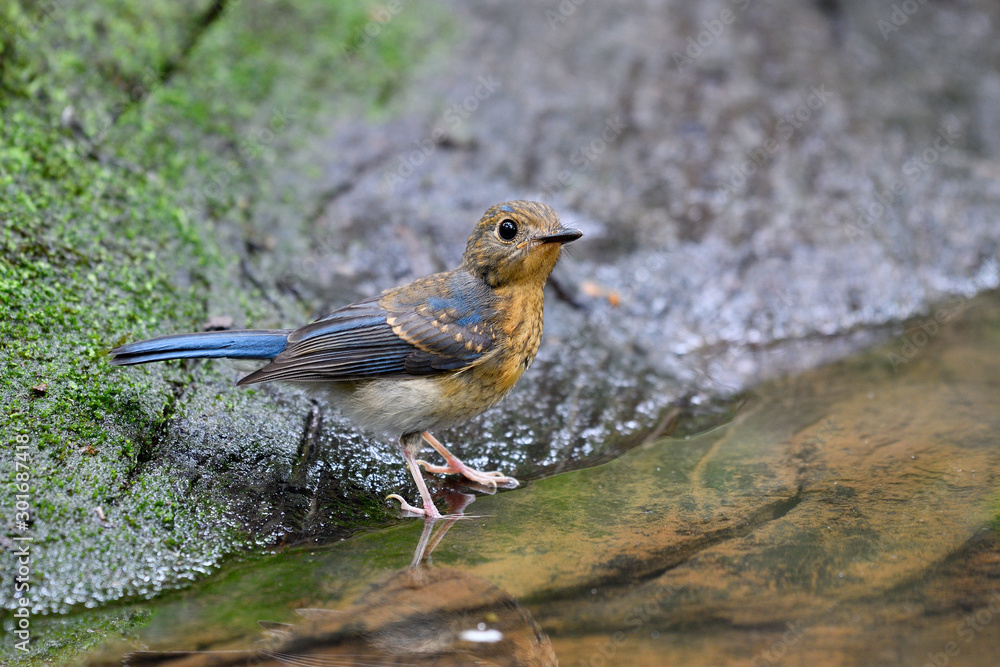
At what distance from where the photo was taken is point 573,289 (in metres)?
5.63

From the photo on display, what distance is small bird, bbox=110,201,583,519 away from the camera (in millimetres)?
3871

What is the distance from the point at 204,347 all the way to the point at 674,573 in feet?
7.05

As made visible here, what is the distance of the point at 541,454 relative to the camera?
14.1 ft

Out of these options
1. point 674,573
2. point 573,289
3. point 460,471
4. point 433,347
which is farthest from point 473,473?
point 573,289

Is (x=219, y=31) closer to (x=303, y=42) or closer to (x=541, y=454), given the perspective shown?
(x=303, y=42)

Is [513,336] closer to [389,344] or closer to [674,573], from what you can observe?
[389,344]

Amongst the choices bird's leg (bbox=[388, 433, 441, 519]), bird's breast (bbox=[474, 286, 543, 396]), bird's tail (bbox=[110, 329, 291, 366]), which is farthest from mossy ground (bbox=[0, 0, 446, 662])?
bird's breast (bbox=[474, 286, 543, 396])

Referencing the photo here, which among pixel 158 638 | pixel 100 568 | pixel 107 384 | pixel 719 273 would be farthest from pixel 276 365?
pixel 719 273

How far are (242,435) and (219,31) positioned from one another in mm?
3684

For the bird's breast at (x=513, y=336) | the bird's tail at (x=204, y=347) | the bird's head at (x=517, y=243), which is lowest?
the bird's breast at (x=513, y=336)

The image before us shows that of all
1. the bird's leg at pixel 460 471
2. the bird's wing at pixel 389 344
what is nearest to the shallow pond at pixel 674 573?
the bird's leg at pixel 460 471

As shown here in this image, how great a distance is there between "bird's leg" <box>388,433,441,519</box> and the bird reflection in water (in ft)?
2.18

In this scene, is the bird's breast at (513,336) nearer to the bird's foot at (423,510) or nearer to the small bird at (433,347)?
the small bird at (433,347)

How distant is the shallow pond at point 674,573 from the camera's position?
8.62ft
